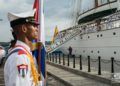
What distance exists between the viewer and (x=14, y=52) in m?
2.91

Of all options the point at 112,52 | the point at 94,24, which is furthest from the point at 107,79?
the point at 94,24

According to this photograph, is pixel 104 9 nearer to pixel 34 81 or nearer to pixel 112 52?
pixel 112 52

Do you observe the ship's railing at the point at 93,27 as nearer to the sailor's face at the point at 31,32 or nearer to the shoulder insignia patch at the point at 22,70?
the sailor's face at the point at 31,32

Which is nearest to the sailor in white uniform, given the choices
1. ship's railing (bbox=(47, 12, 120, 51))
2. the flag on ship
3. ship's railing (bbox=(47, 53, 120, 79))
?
the flag on ship

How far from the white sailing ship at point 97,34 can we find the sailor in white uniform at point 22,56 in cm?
3020

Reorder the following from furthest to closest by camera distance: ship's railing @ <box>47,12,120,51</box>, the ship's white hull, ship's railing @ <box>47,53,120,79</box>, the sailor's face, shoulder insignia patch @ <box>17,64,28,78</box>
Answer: ship's railing @ <box>47,12,120,51</box>
the ship's white hull
ship's railing @ <box>47,53,120,79</box>
the sailor's face
shoulder insignia patch @ <box>17,64,28,78</box>

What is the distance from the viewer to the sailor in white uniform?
2.83 m

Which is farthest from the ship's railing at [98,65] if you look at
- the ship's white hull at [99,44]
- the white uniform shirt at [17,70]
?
the white uniform shirt at [17,70]

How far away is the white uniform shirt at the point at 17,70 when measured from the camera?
2.82 metres

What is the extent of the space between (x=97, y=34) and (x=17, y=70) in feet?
119

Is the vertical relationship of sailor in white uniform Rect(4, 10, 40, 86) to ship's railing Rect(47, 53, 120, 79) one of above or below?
above

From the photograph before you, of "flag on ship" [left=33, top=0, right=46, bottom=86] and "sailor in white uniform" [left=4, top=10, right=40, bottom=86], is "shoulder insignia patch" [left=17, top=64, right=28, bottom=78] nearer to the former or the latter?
"sailor in white uniform" [left=4, top=10, right=40, bottom=86]

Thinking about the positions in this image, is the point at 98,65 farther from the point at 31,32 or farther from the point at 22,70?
the point at 22,70

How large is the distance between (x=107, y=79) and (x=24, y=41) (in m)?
12.2
